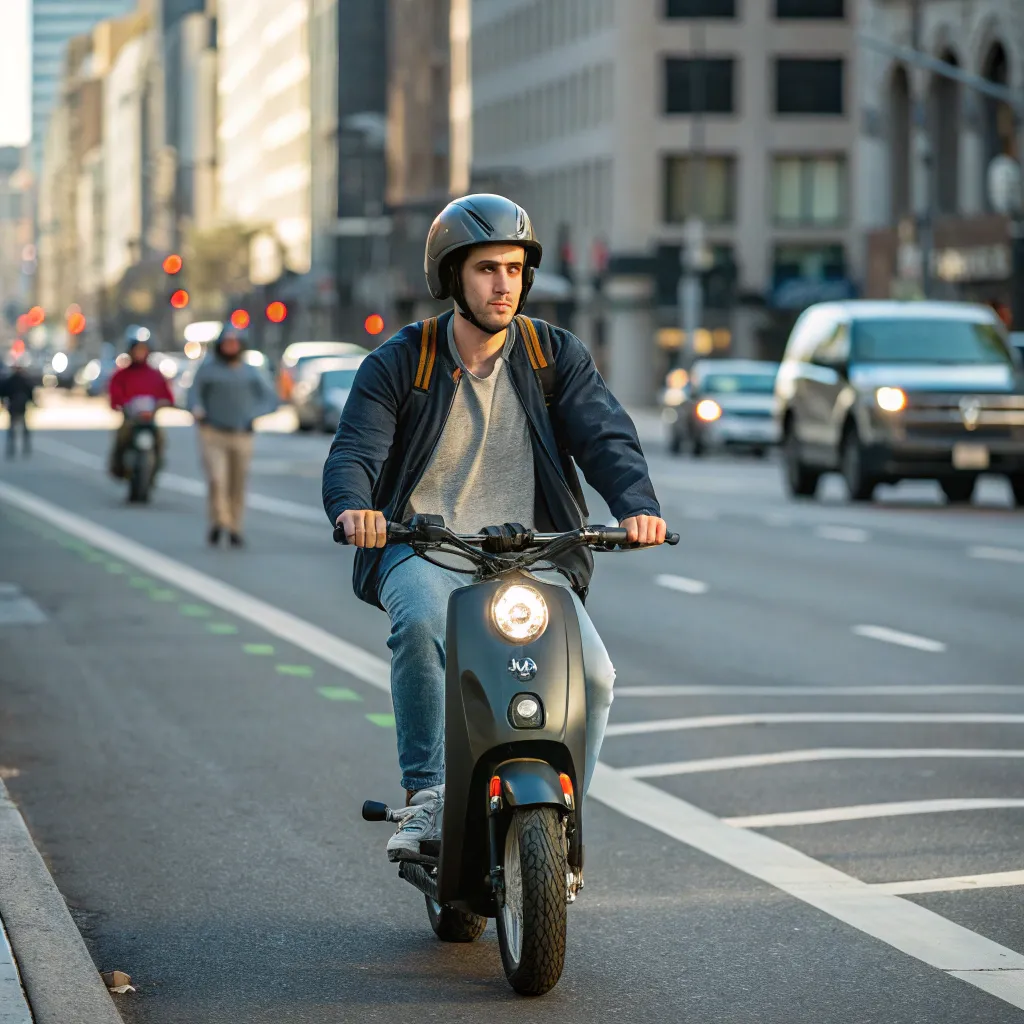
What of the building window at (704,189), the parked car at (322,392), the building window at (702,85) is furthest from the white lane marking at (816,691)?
the building window at (704,189)

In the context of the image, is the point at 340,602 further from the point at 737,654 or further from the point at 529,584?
the point at 529,584

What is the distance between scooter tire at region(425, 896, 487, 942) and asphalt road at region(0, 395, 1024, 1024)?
0.06 metres

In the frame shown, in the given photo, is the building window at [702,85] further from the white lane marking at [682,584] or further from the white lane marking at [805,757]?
the white lane marking at [805,757]

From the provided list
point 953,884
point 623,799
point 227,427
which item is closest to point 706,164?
point 227,427

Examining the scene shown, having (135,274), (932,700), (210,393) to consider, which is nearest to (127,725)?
(932,700)

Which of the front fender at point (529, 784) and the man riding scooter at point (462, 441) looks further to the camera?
the man riding scooter at point (462, 441)

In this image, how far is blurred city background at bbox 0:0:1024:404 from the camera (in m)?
60.0

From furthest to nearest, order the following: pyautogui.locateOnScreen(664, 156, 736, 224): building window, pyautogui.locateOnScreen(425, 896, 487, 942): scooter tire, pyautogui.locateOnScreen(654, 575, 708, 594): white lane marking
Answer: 1. pyautogui.locateOnScreen(664, 156, 736, 224): building window
2. pyautogui.locateOnScreen(654, 575, 708, 594): white lane marking
3. pyautogui.locateOnScreen(425, 896, 487, 942): scooter tire

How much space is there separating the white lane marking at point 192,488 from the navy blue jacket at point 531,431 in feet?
62.1

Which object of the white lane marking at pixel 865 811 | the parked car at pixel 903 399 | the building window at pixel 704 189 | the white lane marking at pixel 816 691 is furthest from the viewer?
the building window at pixel 704 189

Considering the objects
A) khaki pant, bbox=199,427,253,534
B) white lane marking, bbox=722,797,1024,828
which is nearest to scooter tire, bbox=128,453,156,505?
khaki pant, bbox=199,427,253,534

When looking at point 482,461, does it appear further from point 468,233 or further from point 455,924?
point 455,924

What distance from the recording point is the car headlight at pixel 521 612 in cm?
632

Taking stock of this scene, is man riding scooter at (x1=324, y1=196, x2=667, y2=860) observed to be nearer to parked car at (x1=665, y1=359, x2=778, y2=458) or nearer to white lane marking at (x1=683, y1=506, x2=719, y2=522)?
white lane marking at (x1=683, y1=506, x2=719, y2=522)
